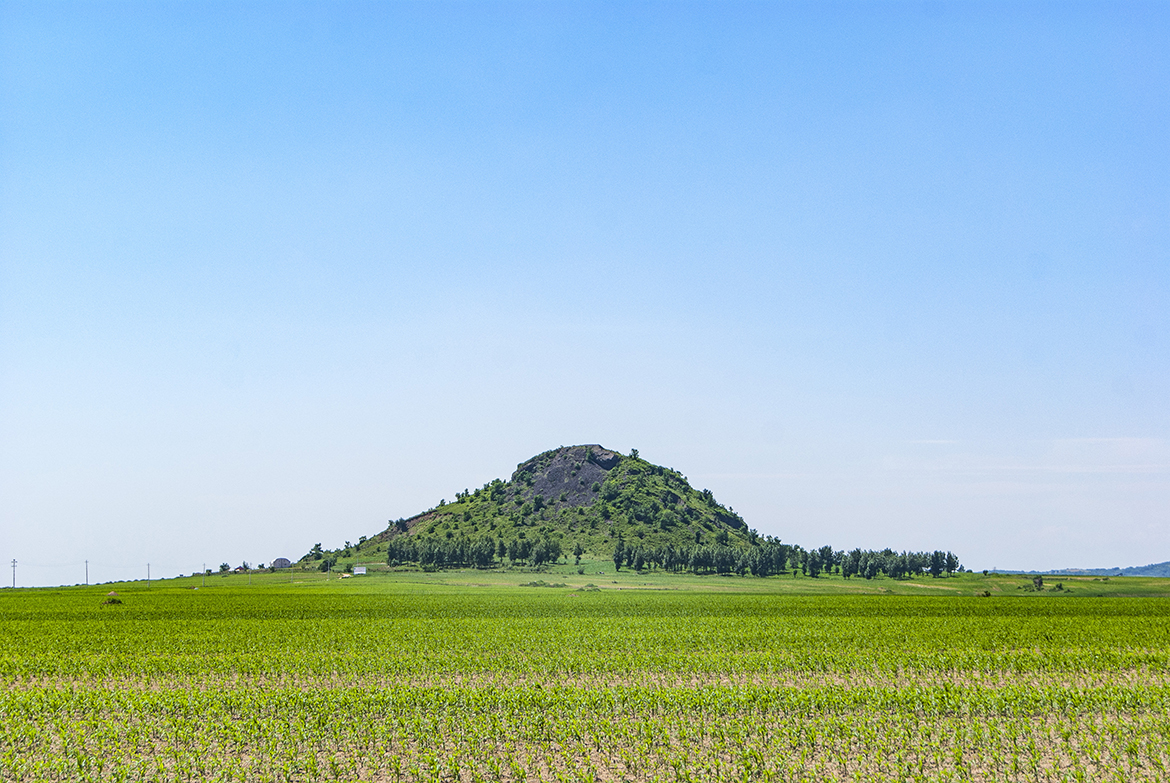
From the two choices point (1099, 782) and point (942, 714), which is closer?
point (1099, 782)

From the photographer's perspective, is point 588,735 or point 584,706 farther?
point 584,706

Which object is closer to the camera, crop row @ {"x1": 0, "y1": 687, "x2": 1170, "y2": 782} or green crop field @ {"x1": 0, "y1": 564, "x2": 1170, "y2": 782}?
crop row @ {"x1": 0, "y1": 687, "x2": 1170, "y2": 782}

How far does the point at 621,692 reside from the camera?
30594 millimetres

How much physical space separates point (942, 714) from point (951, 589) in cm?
14350

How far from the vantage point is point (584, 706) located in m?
29.0

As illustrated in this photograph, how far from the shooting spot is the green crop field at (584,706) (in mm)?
23703

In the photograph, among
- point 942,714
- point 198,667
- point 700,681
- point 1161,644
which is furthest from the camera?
point 1161,644

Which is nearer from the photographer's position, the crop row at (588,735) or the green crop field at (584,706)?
the crop row at (588,735)

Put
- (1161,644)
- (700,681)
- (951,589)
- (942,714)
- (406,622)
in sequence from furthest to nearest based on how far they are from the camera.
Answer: (951,589)
(406,622)
(1161,644)
(700,681)
(942,714)

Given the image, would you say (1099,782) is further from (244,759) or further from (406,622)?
(406,622)

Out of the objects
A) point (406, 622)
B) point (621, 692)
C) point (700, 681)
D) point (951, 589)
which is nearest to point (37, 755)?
point (621, 692)

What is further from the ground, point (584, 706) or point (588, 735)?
point (584, 706)

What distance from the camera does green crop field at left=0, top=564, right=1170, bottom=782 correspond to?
23.7 meters

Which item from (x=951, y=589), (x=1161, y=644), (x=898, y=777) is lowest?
(x=951, y=589)
